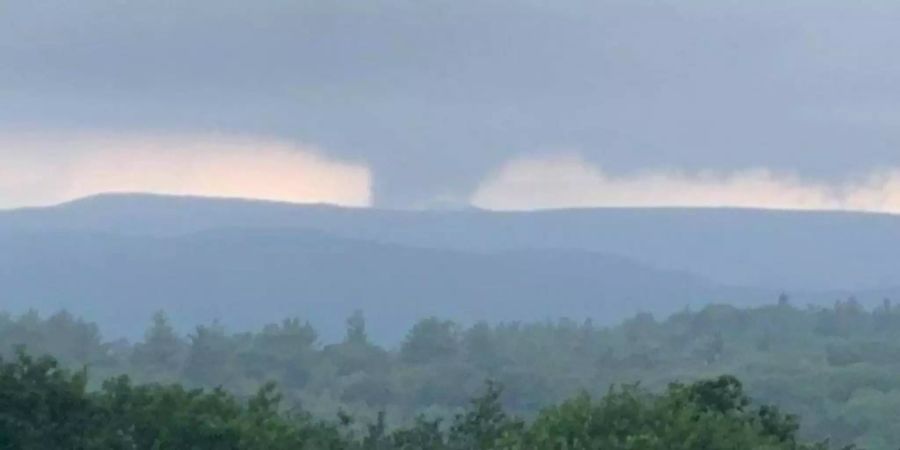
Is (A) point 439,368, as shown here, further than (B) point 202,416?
Yes

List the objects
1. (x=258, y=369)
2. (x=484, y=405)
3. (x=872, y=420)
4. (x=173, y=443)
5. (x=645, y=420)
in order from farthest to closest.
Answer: (x=258, y=369)
(x=872, y=420)
(x=484, y=405)
(x=173, y=443)
(x=645, y=420)

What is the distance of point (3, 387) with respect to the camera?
1423 inches

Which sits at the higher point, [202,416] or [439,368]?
[439,368]

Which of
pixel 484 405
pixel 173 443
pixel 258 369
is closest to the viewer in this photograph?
pixel 173 443

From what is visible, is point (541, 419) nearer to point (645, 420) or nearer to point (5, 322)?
point (645, 420)

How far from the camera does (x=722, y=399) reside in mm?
36188

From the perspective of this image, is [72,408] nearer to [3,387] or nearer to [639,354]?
[3,387]

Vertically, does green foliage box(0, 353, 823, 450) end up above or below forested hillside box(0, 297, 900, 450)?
below

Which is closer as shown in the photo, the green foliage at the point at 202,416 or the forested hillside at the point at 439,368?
the green foliage at the point at 202,416

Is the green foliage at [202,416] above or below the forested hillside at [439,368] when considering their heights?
below

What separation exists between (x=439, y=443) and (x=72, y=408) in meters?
9.61

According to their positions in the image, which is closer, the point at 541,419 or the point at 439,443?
the point at 541,419

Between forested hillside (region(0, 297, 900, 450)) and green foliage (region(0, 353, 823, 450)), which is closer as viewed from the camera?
green foliage (region(0, 353, 823, 450))

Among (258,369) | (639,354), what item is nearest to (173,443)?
(258,369)
